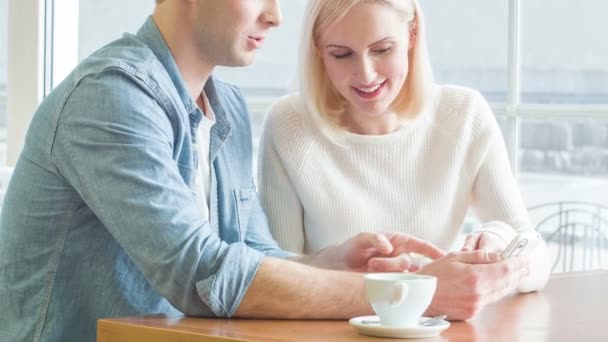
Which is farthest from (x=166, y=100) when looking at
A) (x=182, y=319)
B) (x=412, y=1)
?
(x=412, y=1)

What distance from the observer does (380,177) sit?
2.19m

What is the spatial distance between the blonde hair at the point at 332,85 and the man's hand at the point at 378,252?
1.58 feet

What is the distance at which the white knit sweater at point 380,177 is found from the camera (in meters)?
2.15

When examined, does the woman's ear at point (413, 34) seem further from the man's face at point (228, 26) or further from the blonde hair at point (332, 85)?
the man's face at point (228, 26)

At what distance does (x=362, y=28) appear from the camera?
2059 mm

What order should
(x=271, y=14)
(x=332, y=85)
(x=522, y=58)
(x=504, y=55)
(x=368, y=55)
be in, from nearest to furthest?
(x=271, y=14), (x=368, y=55), (x=332, y=85), (x=522, y=58), (x=504, y=55)

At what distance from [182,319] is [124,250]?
18 centimetres

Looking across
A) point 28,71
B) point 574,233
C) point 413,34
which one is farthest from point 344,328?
point 574,233

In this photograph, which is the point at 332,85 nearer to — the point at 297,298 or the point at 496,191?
the point at 496,191

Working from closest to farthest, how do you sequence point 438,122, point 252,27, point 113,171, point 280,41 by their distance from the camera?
point 113,171, point 252,27, point 438,122, point 280,41

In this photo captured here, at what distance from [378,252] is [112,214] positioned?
0.47 m

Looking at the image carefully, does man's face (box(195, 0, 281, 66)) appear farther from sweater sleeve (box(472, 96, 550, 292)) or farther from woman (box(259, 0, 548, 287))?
sweater sleeve (box(472, 96, 550, 292))

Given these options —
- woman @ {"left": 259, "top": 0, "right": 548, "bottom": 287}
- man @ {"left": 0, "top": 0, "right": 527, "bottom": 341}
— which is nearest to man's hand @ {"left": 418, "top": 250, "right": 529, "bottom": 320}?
man @ {"left": 0, "top": 0, "right": 527, "bottom": 341}

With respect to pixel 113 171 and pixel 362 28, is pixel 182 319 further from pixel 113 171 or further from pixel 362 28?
pixel 362 28
